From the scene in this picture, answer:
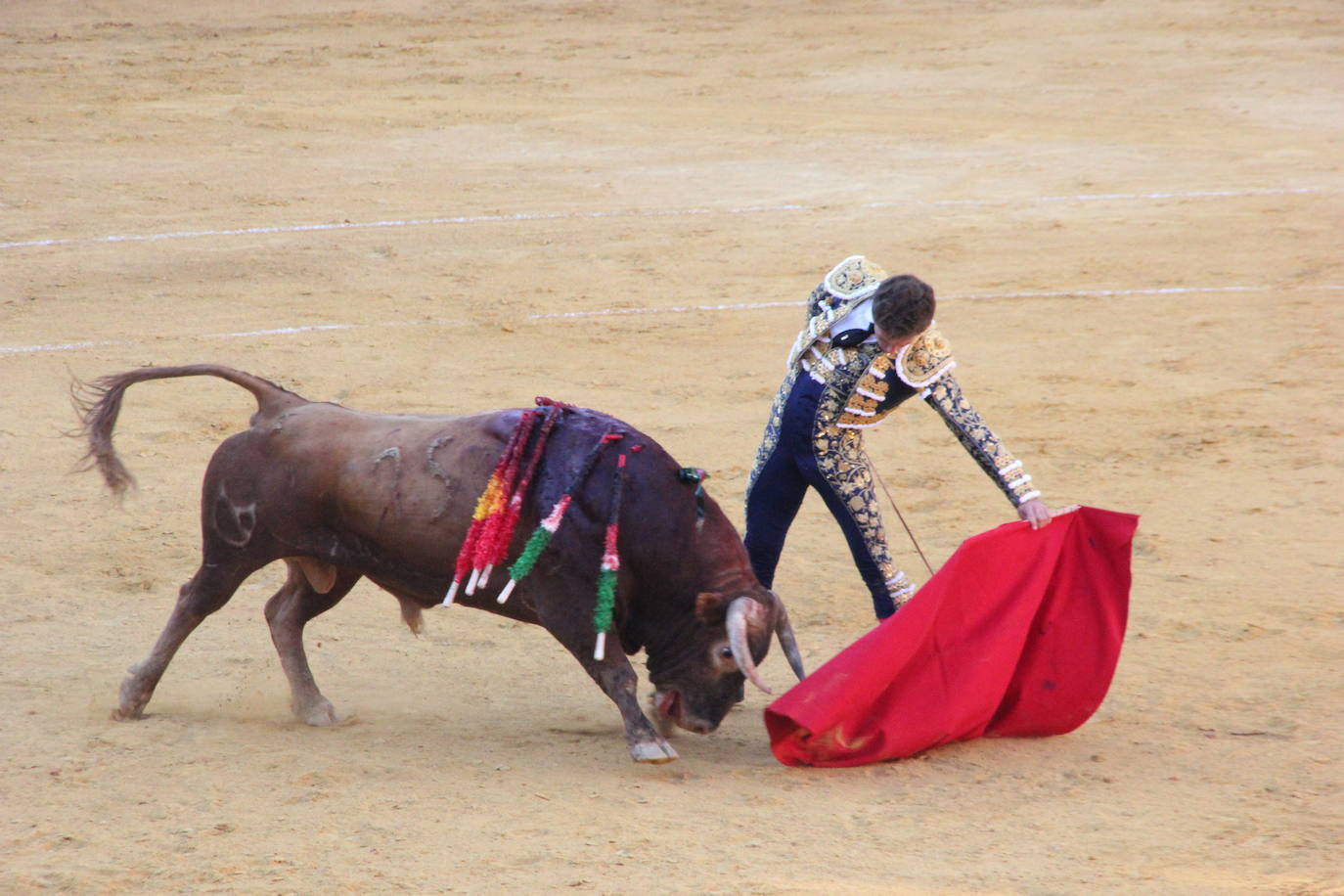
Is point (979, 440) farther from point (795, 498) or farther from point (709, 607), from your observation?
point (709, 607)

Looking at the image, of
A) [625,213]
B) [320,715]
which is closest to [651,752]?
[320,715]

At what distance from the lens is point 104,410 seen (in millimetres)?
5039

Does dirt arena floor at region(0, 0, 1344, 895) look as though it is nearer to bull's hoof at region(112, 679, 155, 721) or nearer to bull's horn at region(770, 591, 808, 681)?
bull's hoof at region(112, 679, 155, 721)

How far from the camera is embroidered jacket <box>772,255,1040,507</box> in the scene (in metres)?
4.52

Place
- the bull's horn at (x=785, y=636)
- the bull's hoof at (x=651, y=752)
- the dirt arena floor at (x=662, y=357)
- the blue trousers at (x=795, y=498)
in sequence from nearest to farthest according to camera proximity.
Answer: the dirt arena floor at (x=662, y=357)
the bull's hoof at (x=651, y=752)
the bull's horn at (x=785, y=636)
the blue trousers at (x=795, y=498)

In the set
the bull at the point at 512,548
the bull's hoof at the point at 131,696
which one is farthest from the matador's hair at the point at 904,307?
the bull's hoof at the point at 131,696

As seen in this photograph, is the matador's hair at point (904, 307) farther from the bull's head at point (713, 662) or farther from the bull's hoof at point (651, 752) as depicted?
the bull's hoof at point (651, 752)

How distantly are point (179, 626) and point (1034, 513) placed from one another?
108 inches

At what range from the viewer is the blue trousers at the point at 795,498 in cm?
481

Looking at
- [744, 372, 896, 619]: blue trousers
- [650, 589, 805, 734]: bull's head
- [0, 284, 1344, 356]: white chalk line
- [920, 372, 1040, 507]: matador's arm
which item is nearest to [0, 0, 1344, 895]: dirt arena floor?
[0, 284, 1344, 356]: white chalk line

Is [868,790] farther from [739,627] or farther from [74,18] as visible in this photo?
[74,18]

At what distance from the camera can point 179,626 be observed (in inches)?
192

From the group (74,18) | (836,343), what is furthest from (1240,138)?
(74,18)

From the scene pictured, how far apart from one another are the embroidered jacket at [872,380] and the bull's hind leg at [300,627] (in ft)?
5.41
